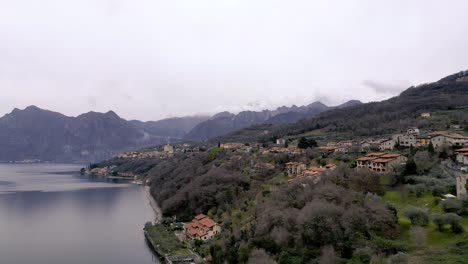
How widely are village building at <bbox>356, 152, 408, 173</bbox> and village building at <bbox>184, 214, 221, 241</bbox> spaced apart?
16402mm

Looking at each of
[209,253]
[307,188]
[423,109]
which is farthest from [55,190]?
[423,109]

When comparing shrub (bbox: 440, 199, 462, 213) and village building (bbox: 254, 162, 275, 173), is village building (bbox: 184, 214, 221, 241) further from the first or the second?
shrub (bbox: 440, 199, 462, 213)

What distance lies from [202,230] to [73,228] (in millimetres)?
18831

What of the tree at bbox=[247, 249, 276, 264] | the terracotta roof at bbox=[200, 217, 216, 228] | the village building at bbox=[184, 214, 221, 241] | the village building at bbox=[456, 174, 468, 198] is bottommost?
the village building at bbox=[184, 214, 221, 241]

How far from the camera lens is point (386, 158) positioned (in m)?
35.0

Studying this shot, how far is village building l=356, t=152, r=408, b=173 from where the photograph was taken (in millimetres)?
33859

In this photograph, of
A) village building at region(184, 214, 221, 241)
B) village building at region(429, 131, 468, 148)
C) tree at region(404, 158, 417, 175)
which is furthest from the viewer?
village building at region(429, 131, 468, 148)

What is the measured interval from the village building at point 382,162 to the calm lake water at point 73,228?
23010mm

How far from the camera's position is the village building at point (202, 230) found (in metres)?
36.9

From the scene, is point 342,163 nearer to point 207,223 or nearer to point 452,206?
point 452,206

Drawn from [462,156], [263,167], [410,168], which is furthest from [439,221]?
[263,167]

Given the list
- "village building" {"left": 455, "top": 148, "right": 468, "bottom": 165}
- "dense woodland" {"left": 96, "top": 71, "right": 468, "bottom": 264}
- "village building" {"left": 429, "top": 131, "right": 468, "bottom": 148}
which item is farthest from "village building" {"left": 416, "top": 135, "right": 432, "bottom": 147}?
"village building" {"left": 455, "top": 148, "right": 468, "bottom": 165}

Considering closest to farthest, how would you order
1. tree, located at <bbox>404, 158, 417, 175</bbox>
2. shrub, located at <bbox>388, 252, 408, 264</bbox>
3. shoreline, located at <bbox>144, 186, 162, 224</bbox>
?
shrub, located at <bbox>388, 252, 408, 264</bbox>
tree, located at <bbox>404, 158, 417, 175</bbox>
shoreline, located at <bbox>144, 186, 162, 224</bbox>

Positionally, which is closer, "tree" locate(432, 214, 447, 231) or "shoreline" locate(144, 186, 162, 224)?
"tree" locate(432, 214, 447, 231)
